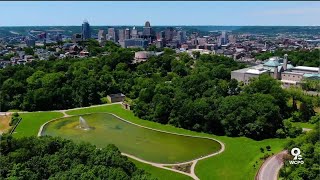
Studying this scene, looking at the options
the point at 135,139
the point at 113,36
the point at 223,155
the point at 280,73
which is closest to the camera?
the point at 223,155

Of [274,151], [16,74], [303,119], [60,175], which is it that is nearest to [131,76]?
[16,74]

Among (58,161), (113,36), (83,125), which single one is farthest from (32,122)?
(113,36)

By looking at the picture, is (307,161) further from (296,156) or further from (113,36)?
(113,36)

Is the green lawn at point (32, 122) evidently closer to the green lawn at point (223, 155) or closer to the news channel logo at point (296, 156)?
the green lawn at point (223, 155)

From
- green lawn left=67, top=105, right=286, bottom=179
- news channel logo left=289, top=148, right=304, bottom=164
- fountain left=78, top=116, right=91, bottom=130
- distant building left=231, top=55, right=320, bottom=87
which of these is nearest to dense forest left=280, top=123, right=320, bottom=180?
news channel logo left=289, top=148, right=304, bottom=164

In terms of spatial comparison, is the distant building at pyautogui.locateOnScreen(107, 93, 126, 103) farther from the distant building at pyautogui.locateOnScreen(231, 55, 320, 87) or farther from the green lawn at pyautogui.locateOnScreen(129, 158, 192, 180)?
the green lawn at pyautogui.locateOnScreen(129, 158, 192, 180)

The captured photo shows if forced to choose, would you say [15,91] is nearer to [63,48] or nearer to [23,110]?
[23,110]
